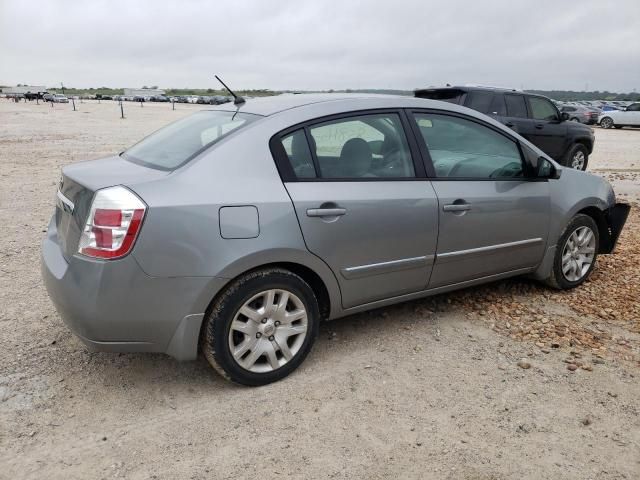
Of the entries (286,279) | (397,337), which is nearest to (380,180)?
(286,279)

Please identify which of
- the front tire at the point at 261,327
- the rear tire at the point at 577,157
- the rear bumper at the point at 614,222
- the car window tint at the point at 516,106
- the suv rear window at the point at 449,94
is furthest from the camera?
the rear tire at the point at 577,157

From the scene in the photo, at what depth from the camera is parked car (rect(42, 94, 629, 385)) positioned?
2.68 meters

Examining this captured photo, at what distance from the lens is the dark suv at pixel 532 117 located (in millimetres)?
9727

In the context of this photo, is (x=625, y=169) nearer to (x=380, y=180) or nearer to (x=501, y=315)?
(x=501, y=315)

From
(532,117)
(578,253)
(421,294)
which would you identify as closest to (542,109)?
(532,117)

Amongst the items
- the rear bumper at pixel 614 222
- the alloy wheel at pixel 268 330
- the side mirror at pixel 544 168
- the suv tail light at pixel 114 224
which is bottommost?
the alloy wheel at pixel 268 330

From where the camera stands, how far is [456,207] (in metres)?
3.61

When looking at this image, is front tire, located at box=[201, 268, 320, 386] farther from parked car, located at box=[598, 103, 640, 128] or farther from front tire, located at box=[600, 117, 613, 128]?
front tire, located at box=[600, 117, 613, 128]

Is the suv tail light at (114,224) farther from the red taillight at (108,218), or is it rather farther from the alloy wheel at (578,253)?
the alloy wheel at (578,253)

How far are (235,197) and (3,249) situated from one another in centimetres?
384

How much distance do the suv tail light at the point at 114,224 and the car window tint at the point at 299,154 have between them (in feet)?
2.90

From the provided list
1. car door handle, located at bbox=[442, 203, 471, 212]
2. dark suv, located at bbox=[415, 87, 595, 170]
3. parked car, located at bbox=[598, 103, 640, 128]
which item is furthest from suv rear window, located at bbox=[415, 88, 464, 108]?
parked car, located at bbox=[598, 103, 640, 128]

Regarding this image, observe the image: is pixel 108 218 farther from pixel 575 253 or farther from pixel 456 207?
pixel 575 253

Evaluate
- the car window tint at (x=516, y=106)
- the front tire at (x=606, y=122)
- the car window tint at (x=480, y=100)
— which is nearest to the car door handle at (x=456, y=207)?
the car window tint at (x=480, y=100)
